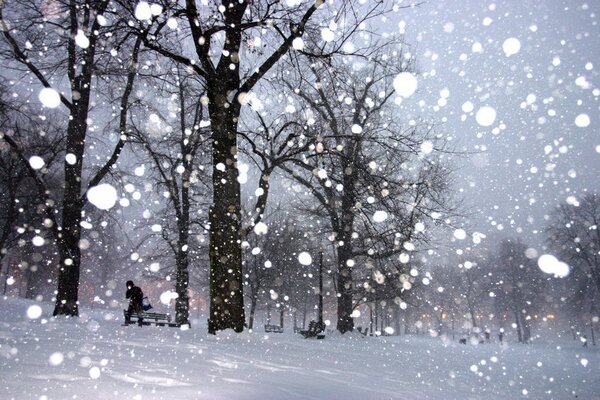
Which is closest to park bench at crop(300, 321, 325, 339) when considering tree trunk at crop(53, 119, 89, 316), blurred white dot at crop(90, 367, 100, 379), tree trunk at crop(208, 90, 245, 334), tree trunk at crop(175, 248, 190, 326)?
tree trunk at crop(175, 248, 190, 326)

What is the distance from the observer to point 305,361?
5824 millimetres

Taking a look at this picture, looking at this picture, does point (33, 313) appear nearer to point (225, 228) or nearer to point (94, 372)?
point (225, 228)

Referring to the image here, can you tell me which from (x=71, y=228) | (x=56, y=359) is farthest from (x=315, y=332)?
(x=56, y=359)

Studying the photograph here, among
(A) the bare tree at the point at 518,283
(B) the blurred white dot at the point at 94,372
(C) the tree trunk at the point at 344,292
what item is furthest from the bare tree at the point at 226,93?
(A) the bare tree at the point at 518,283

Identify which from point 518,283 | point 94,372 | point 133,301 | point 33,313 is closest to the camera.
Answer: point 94,372

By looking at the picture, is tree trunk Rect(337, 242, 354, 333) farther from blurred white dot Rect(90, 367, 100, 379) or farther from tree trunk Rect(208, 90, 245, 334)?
blurred white dot Rect(90, 367, 100, 379)

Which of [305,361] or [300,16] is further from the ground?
[300,16]

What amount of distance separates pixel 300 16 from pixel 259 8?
3.03ft

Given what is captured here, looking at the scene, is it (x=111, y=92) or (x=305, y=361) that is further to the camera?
(x=111, y=92)

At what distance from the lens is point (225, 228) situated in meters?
7.74

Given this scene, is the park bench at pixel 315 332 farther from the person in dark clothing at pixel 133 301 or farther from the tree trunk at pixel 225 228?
the tree trunk at pixel 225 228

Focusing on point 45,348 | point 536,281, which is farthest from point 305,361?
point 536,281

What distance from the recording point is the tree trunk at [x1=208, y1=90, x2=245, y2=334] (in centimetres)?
747

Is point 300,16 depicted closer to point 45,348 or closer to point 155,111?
point 45,348
